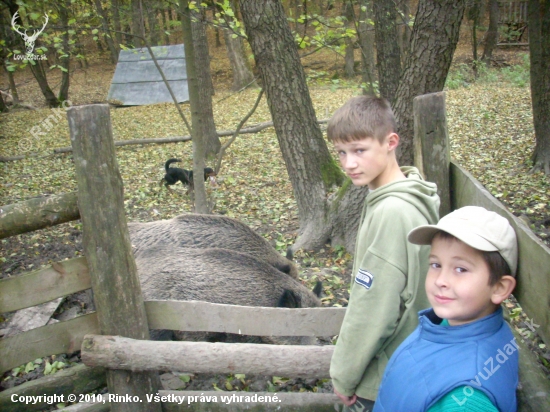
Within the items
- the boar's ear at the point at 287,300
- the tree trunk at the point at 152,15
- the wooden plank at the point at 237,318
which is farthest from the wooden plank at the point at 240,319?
the tree trunk at the point at 152,15

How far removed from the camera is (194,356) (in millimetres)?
2875

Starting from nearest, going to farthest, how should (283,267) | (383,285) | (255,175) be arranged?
(383,285), (283,267), (255,175)

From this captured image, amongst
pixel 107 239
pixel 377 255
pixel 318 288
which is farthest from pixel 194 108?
pixel 377 255

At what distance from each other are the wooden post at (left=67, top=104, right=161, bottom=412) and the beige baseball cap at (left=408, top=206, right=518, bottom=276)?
181cm

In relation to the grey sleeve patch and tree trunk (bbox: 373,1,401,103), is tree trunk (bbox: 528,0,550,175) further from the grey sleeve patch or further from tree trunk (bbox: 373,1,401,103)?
the grey sleeve patch

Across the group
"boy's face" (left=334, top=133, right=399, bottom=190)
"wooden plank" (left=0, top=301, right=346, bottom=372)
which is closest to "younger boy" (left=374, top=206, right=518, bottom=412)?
"boy's face" (left=334, top=133, right=399, bottom=190)

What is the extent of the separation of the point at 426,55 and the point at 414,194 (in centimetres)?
270

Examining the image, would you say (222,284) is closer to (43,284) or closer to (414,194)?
(43,284)

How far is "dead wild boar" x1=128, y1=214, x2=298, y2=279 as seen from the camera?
469 cm

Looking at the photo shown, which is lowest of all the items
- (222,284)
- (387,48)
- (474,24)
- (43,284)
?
(222,284)

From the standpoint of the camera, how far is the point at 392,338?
1.94 meters

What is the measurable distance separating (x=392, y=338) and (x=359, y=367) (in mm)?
178

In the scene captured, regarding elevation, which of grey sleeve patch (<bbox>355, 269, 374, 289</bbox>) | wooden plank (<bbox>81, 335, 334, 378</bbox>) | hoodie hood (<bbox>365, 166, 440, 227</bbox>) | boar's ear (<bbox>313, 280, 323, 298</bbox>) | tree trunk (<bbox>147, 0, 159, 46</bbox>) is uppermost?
tree trunk (<bbox>147, 0, 159, 46</bbox>)

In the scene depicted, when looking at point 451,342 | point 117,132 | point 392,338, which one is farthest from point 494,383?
point 117,132
